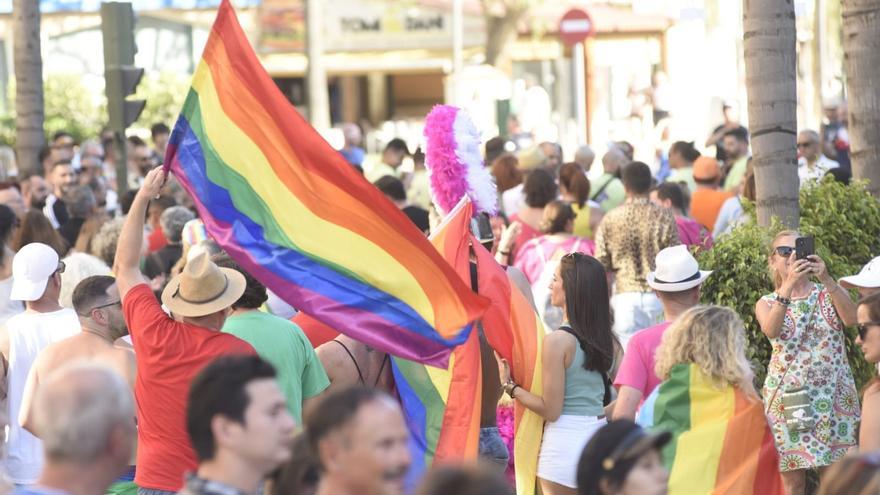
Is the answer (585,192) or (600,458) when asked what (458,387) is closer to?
(600,458)

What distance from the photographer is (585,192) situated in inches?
510

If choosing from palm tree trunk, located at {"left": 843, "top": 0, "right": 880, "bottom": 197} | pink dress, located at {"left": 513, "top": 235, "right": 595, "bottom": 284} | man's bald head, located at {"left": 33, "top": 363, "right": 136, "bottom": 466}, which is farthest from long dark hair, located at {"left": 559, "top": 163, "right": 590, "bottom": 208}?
man's bald head, located at {"left": 33, "top": 363, "right": 136, "bottom": 466}

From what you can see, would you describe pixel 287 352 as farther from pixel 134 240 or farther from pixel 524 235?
pixel 524 235

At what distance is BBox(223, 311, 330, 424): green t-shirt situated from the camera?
7.06 meters

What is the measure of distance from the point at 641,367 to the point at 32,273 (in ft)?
9.63

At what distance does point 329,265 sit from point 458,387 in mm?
1064

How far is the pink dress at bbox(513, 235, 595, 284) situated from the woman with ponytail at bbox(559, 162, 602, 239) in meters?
1.23

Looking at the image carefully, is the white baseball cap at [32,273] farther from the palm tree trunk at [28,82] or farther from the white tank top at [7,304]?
the palm tree trunk at [28,82]

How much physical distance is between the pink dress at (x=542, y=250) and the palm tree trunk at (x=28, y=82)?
19.1 feet

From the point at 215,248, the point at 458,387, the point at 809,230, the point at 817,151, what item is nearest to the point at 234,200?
the point at 458,387

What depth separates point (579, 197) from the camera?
12.9 m

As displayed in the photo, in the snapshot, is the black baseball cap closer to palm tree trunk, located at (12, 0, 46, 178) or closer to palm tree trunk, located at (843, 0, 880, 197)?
palm tree trunk, located at (843, 0, 880, 197)

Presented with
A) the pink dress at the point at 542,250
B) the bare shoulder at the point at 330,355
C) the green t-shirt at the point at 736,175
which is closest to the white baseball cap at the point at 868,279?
the bare shoulder at the point at 330,355

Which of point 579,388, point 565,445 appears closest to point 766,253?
point 579,388
